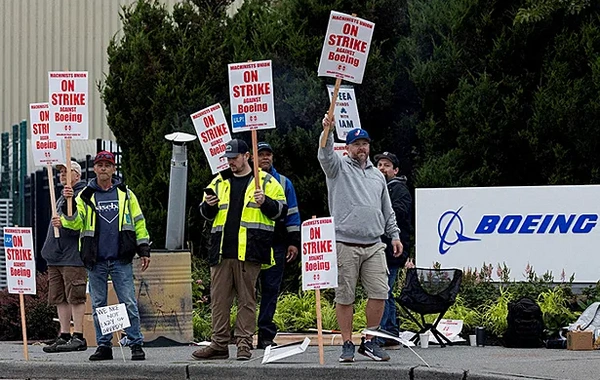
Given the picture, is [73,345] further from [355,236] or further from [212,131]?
[355,236]

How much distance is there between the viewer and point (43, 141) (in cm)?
1261

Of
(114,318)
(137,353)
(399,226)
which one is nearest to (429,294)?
(399,226)

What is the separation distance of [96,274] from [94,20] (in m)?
14.9

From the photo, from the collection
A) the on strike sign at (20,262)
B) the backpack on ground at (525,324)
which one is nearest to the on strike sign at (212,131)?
the on strike sign at (20,262)

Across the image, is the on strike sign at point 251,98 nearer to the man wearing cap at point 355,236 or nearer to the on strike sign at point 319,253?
the man wearing cap at point 355,236

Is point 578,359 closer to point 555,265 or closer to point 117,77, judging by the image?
point 555,265

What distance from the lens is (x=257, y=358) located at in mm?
11391

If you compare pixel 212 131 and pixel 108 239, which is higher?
pixel 212 131

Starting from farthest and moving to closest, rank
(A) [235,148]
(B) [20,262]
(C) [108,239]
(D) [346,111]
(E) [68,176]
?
1. (D) [346,111]
2. (E) [68,176]
3. (B) [20,262]
4. (C) [108,239]
5. (A) [235,148]

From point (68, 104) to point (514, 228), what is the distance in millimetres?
5436

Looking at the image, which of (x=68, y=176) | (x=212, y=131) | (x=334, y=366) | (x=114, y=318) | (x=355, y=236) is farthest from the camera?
(x=212, y=131)

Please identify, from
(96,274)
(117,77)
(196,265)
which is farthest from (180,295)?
(117,77)

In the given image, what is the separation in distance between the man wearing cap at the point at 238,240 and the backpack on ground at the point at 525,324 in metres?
2.87

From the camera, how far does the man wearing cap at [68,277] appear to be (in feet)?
41.6
